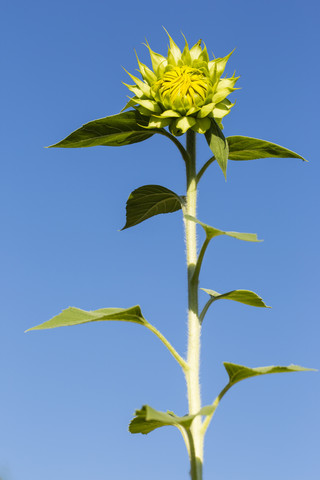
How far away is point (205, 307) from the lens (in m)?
2.91

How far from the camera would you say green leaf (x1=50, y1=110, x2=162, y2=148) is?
10.1 feet

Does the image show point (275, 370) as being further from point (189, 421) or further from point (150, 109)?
point (150, 109)

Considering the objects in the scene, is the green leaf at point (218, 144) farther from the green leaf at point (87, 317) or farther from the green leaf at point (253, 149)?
the green leaf at point (87, 317)

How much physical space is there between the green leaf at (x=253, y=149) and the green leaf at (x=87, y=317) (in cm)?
107

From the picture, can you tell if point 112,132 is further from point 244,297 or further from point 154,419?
point 154,419

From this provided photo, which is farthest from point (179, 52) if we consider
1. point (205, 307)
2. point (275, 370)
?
point (275, 370)

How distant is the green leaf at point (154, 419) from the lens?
7.04 feet

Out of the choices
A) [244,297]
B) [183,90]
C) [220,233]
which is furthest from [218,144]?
[244,297]

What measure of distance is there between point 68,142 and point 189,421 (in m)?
1.61

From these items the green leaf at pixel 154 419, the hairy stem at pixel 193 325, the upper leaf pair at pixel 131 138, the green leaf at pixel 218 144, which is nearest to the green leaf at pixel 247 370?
the hairy stem at pixel 193 325

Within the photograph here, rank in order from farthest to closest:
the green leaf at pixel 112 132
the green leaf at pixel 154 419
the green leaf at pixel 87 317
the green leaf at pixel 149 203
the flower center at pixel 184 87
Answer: the green leaf at pixel 149 203
the green leaf at pixel 112 132
the flower center at pixel 184 87
the green leaf at pixel 87 317
the green leaf at pixel 154 419

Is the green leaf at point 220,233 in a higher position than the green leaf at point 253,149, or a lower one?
lower

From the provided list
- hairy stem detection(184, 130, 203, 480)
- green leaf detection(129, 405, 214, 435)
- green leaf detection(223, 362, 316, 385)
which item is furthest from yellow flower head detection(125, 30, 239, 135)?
green leaf detection(129, 405, 214, 435)

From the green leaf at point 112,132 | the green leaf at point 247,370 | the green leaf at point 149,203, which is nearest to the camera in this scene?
the green leaf at point 247,370
